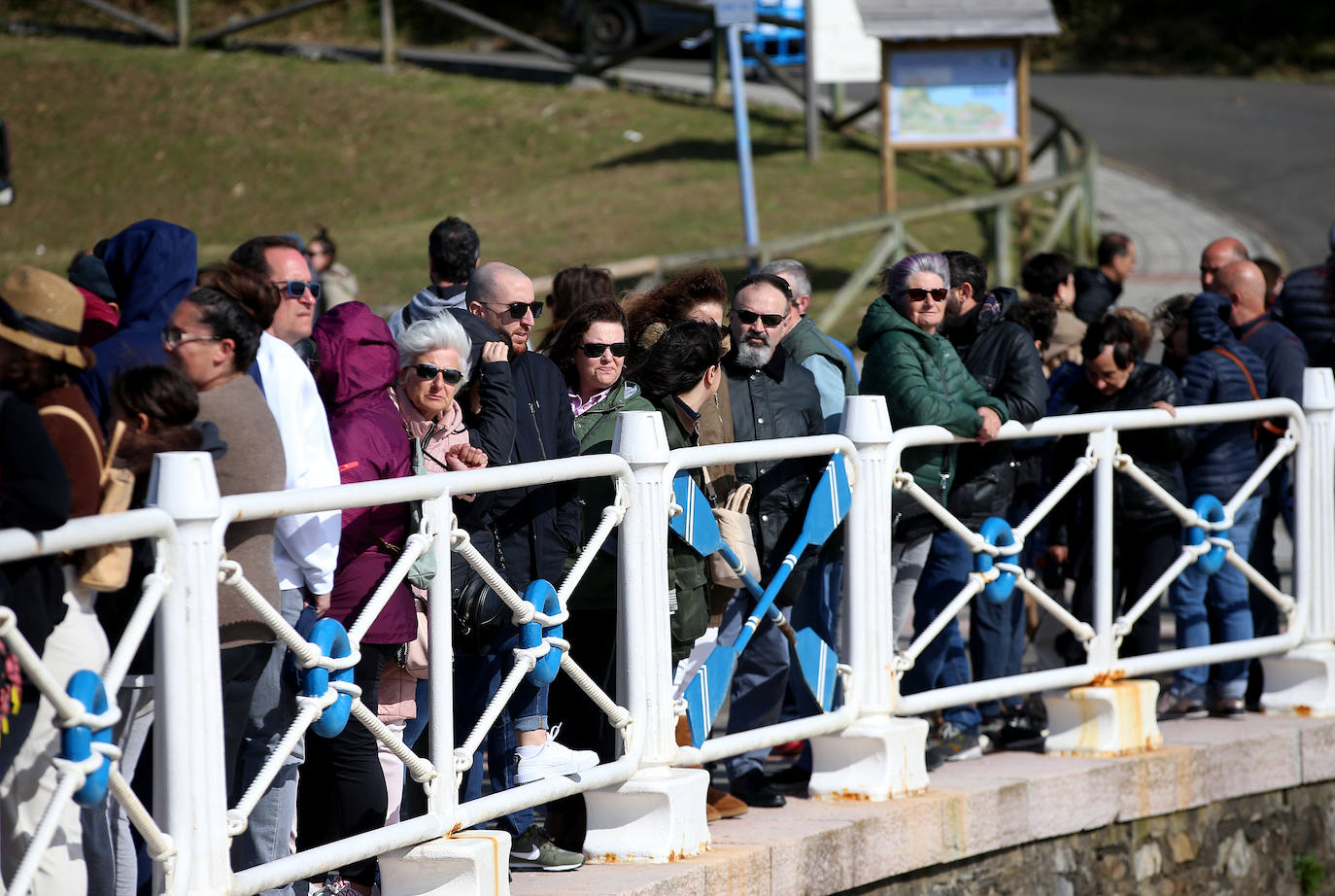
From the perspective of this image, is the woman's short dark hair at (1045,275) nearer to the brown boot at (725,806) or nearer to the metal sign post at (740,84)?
the brown boot at (725,806)

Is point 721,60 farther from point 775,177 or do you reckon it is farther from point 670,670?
point 670,670

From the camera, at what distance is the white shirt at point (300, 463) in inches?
151

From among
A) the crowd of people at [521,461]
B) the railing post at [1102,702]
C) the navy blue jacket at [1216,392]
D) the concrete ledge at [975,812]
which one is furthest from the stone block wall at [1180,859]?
the navy blue jacket at [1216,392]

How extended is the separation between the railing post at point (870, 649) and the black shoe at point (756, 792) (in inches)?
5.6

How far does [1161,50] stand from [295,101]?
15828 millimetres

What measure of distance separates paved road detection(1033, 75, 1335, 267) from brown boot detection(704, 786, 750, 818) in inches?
491

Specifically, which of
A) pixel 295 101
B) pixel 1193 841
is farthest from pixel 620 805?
pixel 295 101

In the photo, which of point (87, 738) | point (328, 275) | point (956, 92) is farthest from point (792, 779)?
point (956, 92)

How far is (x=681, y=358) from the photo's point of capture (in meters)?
4.66

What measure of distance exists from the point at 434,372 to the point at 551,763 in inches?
42.2

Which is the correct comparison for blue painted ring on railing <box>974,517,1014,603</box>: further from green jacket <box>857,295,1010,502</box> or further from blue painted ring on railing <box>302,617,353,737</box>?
blue painted ring on railing <box>302,617,353,737</box>

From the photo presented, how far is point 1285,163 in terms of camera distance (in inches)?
790

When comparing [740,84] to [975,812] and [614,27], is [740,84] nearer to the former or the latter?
[975,812]

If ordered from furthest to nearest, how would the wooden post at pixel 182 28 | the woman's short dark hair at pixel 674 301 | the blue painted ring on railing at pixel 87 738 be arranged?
the wooden post at pixel 182 28, the woman's short dark hair at pixel 674 301, the blue painted ring on railing at pixel 87 738
